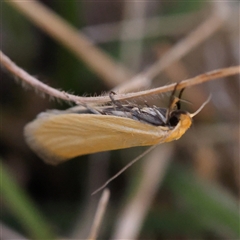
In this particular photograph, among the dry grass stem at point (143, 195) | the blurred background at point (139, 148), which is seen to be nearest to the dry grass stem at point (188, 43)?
the blurred background at point (139, 148)

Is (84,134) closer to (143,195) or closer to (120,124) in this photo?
(120,124)

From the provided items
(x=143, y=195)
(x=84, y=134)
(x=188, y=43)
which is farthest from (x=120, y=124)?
(x=188, y=43)

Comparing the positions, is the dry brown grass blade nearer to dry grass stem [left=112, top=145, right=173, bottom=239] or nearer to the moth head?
the moth head

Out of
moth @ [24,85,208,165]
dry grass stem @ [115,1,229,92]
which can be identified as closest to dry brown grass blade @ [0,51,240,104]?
moth @ [24,85,208,165]

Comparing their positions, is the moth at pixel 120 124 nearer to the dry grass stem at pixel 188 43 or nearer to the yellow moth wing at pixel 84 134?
the yellow moth wing at pixel 84 134

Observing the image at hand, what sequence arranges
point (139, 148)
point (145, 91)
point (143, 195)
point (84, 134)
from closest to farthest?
point (145, 91) → point (84, 134) → point (143, 195) → point (139, 148)

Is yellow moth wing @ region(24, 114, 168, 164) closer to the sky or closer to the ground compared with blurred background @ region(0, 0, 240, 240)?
closer to the ground

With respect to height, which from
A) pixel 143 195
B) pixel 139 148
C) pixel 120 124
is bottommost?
pixel 120 124

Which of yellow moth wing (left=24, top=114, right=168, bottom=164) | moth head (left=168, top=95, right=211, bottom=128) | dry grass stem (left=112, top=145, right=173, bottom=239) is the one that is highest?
dry grass stem (left=112, top=145, right=173, bottom=239)
